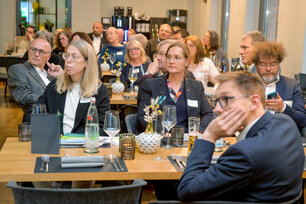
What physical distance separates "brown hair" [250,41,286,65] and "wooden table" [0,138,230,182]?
4.73ft

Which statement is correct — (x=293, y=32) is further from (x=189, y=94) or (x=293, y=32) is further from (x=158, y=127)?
(x=158, y=127)

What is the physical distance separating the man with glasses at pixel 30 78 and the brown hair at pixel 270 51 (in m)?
2.11

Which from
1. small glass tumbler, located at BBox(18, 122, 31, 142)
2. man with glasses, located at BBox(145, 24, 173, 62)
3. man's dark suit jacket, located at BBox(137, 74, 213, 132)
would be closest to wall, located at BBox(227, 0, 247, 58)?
man with glasses, located at BBox(145, 24, 173, 62)

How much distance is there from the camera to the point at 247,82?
Result: 6.16 ft

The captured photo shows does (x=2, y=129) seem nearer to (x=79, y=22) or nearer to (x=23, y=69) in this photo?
(x=23, y=69)

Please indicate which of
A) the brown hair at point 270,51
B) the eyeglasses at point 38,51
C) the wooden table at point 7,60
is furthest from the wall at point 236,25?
the eyeglasses at point 38,51

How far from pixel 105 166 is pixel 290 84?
2.20 metres

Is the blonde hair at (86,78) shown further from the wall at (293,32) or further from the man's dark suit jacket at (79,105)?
the wall at (293,32)

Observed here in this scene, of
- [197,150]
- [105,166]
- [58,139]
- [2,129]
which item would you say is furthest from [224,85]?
[2,129]

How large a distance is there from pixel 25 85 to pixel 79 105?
1047 millimetres

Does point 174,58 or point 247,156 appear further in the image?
point 174,58

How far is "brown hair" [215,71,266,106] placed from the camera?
186 cm

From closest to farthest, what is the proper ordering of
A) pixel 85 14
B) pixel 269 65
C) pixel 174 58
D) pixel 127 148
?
pixel 127 148
pixel 269 65
pixel 174 58
pixel 85 14

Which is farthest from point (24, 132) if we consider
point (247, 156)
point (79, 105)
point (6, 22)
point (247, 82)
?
point (6, 22)
